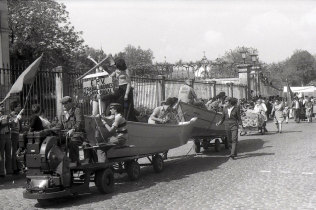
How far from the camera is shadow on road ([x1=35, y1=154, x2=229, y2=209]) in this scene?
26.8 ft

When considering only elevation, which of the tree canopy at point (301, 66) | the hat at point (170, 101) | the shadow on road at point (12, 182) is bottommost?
the shadow on road at point (12, 182)

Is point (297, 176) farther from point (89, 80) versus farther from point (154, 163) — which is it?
point (89, 80)

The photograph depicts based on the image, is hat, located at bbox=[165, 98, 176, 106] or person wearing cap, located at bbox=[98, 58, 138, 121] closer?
person wearing cap, located at bbox=[98, 58, 138, 121]

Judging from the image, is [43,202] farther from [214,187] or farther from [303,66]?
[303,66]

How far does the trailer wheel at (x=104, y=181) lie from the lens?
849cm

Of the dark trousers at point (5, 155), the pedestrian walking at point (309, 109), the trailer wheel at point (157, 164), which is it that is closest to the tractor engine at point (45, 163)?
the dark trousers at point (5, 155)

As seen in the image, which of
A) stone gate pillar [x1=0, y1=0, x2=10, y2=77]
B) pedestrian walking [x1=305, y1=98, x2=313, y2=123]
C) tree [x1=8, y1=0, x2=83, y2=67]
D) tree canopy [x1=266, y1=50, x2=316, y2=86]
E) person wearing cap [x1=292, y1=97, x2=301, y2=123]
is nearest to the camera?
stone gate pillar [x1=0, y1=0, x2=10, y2=77]

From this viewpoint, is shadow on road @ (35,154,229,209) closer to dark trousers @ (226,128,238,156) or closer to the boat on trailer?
dark trousers @ (226,128,238,156)

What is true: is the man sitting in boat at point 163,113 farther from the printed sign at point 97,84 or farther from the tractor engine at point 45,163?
the tractor engine at point 45,163

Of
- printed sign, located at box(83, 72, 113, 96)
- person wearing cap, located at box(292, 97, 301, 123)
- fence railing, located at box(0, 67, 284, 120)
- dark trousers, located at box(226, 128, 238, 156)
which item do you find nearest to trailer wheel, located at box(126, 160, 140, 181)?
printed sign, located at box(83, 72, 113, 96)

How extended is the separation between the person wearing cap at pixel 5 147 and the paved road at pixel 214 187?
349 mm

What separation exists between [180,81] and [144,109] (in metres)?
4.39

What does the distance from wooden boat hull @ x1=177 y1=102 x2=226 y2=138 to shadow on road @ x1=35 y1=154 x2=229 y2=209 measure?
0.79 m

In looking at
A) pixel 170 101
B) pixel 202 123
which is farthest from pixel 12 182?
pixel 202 123
